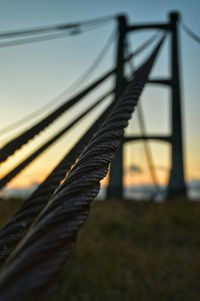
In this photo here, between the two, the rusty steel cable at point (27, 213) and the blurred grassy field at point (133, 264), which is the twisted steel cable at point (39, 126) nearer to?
the rusty steel cable at point (27, 213)

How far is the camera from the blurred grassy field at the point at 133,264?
11.4 feet

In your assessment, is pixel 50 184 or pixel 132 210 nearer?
pixel 50 184

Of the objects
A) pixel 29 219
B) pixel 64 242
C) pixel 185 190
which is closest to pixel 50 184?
pixel 29 219

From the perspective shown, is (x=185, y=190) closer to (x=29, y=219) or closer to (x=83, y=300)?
(x=83, y=300)

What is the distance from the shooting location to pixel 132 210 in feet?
29.8

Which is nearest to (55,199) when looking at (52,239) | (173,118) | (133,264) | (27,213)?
(52,239)

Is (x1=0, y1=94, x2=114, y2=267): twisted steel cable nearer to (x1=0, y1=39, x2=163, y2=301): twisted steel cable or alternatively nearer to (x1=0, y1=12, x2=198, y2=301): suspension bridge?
(x1=0, y1=12, x2=198, y2=301): suspension bridge

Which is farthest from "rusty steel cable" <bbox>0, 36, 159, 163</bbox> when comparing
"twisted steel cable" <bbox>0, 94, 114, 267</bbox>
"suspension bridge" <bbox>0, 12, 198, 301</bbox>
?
"twisted steel cable" <bbox>0, 94, 114, 267</bbox>

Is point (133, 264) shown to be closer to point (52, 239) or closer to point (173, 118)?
point (52, 239)

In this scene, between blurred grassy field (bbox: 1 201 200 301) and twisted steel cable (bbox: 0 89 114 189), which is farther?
blurred grassy field (bbox: 1 201 200 301)

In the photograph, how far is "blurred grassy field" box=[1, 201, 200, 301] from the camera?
3.47 metres

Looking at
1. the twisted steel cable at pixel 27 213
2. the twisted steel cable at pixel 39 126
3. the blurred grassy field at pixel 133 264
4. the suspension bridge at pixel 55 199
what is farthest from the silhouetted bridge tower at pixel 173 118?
the twisted steel cable at pixel 27 213

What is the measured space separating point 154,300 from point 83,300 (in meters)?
0.51

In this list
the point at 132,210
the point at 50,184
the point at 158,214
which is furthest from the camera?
the point at 132,210
